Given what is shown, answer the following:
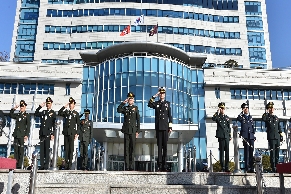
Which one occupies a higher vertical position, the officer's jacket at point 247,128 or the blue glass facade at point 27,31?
the blue glass facade at point 27,31

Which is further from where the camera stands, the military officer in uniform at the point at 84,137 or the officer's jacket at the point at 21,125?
the military officer in uniform at the point at 84,137

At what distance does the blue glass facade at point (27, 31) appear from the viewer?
42688 mm

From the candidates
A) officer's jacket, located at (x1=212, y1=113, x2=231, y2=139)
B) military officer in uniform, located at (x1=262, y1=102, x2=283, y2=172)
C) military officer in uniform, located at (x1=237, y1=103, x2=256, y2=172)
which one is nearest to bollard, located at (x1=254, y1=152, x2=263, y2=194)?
military officer in uniform, located at (x1=237, y1=103, x2=256, y2=172)

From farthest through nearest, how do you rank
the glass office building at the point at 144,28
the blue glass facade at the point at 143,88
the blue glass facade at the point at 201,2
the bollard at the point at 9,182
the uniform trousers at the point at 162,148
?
the blue glass facade at the point at 201,2 → the glass office building at the point at 144,28 → the blue glass facade at the point at 143,88 → the uniform trousers at the point at 162,148 → the bollard at the point at 9,182

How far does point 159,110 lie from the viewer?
328 inches

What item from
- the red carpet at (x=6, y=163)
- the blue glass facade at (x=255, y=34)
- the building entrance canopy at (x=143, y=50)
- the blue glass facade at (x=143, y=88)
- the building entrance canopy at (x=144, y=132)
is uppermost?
the blue glass facade at (x=255, y=34)

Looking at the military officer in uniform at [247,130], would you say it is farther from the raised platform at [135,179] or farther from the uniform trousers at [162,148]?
the uniform trousers at [162,148]

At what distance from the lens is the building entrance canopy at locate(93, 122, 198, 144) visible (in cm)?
2103

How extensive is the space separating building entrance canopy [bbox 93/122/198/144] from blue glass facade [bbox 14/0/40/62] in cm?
2317

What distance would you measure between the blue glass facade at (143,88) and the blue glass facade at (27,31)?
14.9m

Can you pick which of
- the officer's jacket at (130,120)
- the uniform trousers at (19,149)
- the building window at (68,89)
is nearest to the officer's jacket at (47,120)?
the uniform trousers at (19,149)

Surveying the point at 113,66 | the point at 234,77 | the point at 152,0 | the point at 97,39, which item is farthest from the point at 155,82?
the point at 152,0

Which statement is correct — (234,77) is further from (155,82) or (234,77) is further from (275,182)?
(275,182)

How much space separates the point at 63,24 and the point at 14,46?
679 centimetres
